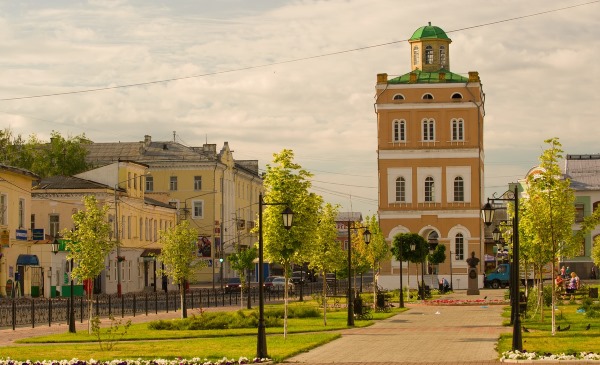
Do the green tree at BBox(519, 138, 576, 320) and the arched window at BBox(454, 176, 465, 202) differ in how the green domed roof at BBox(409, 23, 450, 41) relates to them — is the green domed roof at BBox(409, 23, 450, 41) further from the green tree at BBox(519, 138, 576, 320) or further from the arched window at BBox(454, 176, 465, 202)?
the green tree at BBox(519, 138, 576, 320)

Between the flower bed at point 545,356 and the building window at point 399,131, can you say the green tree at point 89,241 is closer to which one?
the flower bed at point 545,356

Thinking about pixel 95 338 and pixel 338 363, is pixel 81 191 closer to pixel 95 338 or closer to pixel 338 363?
pixel 95 338

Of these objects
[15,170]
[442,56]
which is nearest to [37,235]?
[15,170]

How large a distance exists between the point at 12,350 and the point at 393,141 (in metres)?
66.4

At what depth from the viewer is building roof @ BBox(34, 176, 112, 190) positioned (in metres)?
78.7

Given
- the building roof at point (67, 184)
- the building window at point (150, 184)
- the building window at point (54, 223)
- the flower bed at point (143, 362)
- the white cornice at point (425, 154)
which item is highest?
the white cornice at point (425, 154)

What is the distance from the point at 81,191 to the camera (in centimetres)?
7850

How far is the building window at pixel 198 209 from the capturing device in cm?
10641

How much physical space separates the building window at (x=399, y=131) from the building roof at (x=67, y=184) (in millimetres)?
25403

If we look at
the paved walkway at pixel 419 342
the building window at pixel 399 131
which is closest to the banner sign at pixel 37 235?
the paved walkway at pixel 419 342

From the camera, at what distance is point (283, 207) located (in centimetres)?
3525

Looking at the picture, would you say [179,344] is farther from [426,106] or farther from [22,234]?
[426,106]

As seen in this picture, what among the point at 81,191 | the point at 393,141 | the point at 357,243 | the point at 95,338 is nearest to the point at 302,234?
the point at 95,338

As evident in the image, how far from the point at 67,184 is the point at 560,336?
175 ft
